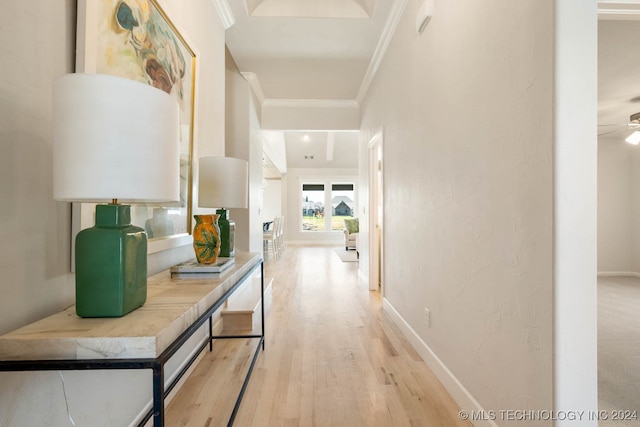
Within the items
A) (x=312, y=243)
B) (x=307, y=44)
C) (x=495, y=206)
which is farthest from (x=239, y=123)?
(x=312, y=243)

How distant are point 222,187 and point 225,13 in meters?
1.90

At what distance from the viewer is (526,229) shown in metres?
1.23

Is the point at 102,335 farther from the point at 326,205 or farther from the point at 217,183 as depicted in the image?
the point at 326,205

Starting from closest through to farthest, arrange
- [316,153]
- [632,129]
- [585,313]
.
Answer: [585,313], [632,129], [316,153]

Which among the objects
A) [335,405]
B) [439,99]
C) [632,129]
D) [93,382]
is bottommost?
[335,405]

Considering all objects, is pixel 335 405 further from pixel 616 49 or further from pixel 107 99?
pixel 616 49

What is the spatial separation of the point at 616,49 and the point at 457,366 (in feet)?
10.3

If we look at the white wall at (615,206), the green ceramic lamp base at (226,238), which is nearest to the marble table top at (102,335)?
the green ceramic lamp base at (226,238)

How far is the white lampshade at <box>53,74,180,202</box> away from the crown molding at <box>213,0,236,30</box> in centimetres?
241

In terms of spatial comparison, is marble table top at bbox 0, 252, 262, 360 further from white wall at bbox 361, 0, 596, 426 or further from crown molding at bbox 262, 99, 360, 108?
crown molding at bbox 262, 99, 360, 108

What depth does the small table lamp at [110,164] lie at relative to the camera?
2.67 ft

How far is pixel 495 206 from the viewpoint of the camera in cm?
144

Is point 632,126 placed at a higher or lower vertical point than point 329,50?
lower

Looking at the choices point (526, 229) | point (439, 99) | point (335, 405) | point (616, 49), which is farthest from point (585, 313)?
point (616, 49)
